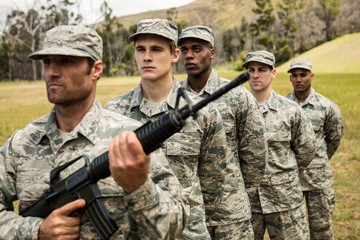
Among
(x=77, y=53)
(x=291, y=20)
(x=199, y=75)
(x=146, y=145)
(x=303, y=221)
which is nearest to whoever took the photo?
(x=146, y=145)

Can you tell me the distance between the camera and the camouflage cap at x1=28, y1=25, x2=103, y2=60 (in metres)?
2.20

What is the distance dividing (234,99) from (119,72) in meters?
69.3

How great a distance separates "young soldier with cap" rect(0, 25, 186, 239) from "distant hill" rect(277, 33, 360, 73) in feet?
140

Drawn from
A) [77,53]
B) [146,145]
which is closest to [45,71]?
[77,53]

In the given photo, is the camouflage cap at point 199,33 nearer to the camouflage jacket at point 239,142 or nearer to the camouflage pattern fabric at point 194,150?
the camouflage jacket at point 239,142

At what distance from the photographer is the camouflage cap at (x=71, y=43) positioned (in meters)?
2.20

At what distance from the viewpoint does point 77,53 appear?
221 cm

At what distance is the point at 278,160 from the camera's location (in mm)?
4844

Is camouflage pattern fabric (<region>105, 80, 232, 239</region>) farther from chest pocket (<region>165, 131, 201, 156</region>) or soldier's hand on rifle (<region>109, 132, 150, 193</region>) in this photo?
soldier's hand on rifle (<region>109, 132, 150, 193</region>)

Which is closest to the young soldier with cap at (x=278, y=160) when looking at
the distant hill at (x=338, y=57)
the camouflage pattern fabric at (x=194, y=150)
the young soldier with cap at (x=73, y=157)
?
the camouflage pattern fabric at (x=194, y=150)

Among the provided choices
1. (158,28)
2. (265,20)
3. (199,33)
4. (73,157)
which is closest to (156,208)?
(73,157)

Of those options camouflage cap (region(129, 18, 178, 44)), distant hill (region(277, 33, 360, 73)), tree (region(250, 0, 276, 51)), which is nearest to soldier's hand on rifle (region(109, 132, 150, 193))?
camouflage cap (region(129, 18, 178, 44))

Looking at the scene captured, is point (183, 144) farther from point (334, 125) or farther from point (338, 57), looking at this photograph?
point (338, 57)

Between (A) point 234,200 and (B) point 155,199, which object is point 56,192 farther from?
(A) point 234,200
